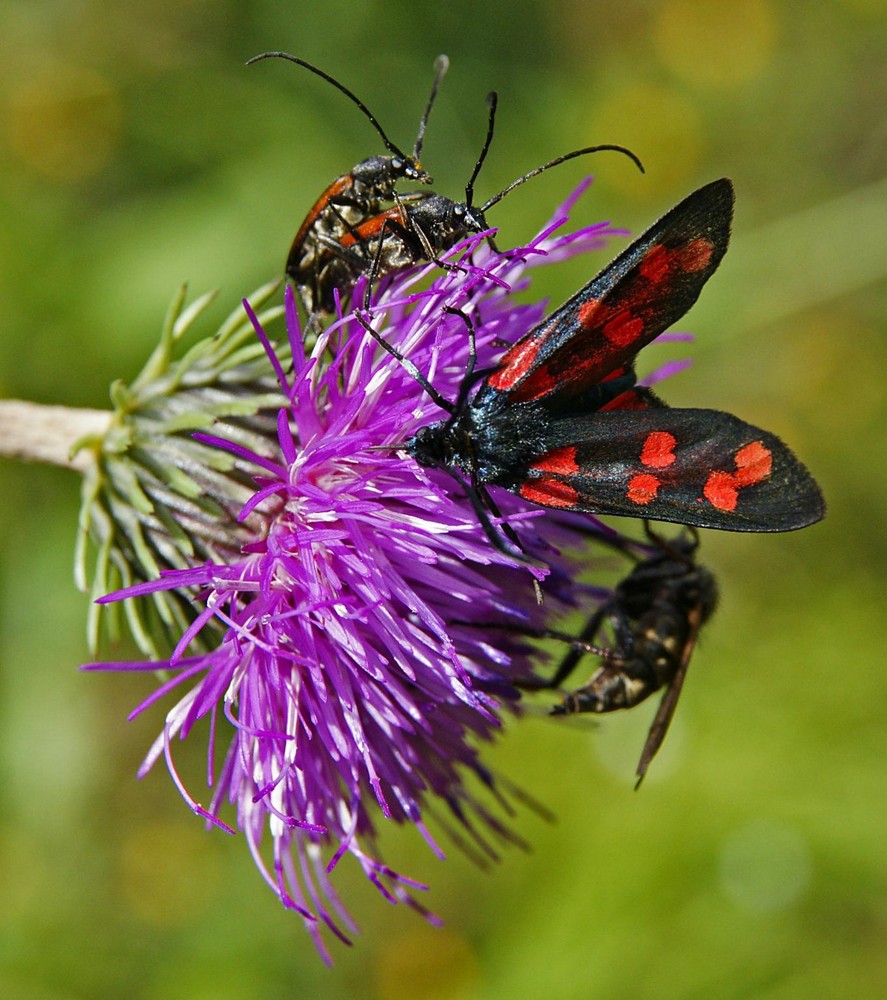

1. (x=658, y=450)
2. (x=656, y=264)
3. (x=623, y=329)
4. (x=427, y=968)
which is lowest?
(x=427, y=968)

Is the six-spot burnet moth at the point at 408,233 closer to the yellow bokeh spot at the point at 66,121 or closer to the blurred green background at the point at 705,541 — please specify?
the blurred green background at the point at 705,541

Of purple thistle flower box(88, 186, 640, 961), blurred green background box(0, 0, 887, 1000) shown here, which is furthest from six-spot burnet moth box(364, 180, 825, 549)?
blurred green background box(0, 0, 887, 1000)

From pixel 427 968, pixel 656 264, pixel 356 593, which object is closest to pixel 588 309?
pixel 656 264

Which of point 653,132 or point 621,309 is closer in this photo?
point 621,309

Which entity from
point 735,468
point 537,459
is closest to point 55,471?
point 537,459

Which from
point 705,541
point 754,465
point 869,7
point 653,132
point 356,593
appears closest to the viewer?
point 754,465

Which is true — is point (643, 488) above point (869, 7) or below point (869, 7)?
below

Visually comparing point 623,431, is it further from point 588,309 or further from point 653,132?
point 653,132
